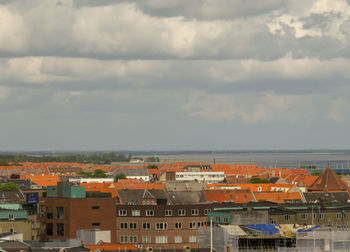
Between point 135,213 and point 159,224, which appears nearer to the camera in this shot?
point 159,224

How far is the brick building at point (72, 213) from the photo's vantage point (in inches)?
4461

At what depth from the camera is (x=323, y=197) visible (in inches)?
6447

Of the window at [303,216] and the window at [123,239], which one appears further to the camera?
the window at [303,216]

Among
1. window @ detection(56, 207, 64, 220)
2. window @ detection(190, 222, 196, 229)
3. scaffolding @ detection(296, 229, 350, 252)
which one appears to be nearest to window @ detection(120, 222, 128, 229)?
window @ detection(190, 222, 196, 229)

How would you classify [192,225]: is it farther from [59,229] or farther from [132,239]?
[59,229]

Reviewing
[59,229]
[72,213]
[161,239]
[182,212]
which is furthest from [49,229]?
[182,212]

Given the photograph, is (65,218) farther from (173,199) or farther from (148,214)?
(173,199)

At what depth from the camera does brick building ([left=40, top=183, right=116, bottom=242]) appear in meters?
113

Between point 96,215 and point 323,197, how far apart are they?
5885 centimetres

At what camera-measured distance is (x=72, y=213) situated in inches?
4464

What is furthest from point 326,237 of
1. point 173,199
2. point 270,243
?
point 173,199

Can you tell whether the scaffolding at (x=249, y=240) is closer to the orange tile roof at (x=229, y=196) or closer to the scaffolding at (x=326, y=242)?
the scaffolding at (x=326, y=242)

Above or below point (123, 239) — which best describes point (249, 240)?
above

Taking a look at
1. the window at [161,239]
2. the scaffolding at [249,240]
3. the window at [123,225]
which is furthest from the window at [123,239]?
the scaffolding at [249,240]
